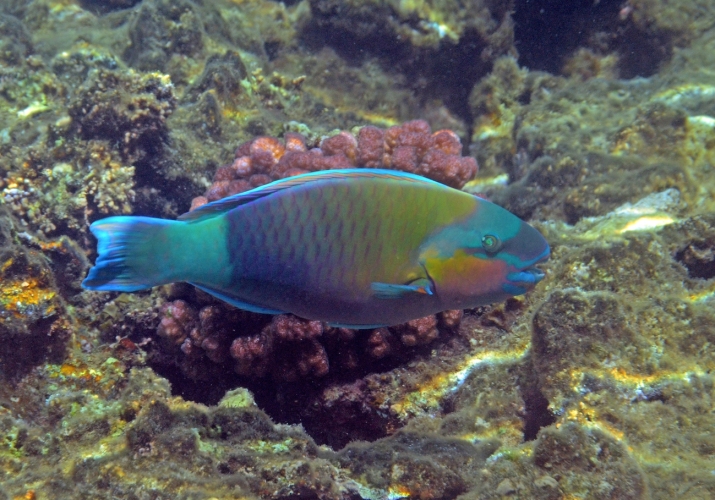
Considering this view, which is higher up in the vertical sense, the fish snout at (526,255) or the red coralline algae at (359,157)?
the fish snout at (526,255)

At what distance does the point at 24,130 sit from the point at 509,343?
5992mm

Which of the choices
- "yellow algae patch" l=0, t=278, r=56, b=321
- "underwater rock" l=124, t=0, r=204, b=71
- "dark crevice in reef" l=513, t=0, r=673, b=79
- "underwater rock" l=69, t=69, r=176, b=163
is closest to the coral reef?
"yellow algae patch" l=0, t=278, r=56, b=321

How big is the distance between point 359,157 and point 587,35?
6.20m

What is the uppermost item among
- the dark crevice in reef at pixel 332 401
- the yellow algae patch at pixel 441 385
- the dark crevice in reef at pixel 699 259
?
the dark crevice in reef at pixel 699 259

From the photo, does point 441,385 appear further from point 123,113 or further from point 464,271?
point 123,113

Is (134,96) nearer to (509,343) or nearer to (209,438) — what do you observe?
(209,438)

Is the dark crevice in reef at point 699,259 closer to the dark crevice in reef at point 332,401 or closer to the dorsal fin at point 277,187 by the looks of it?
the dark crevice in reef at point 332,401

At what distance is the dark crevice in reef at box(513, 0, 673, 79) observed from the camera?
7641mm

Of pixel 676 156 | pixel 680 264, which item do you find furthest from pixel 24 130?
pixel 676 156

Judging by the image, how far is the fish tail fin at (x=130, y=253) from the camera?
2.00 metres

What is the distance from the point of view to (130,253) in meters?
2.01

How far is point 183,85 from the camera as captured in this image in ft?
20.6

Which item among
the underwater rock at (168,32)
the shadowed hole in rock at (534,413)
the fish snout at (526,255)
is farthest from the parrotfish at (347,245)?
the underwater rock at (168,32)

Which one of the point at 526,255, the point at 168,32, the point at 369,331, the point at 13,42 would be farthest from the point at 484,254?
the point at 13,42
